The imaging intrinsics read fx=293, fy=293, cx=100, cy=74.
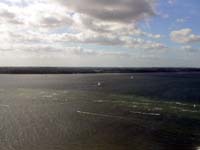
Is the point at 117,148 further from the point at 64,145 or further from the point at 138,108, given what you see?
the point at 138,108

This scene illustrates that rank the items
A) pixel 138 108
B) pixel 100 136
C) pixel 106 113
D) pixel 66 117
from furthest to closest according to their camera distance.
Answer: pixel 138 108, pixel 106 113, pixel 66 117, pixel 100 136

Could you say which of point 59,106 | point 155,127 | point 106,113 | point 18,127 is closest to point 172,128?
point 155,127

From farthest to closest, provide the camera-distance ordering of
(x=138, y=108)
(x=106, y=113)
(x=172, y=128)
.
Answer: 1. (x=138, y=108)
2. (x=106, y=113)
3. (x=172, y=128)

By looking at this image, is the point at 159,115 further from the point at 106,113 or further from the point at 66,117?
the point at 66,117

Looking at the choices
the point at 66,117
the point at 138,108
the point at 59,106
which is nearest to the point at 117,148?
the point at 66,117

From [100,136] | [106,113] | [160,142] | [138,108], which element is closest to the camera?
[160,142]

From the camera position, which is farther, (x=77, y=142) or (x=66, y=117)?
(x=66, y=117)

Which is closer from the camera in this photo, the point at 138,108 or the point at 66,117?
the point at 66,117

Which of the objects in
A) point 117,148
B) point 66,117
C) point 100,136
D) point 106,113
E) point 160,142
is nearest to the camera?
point 117,148
